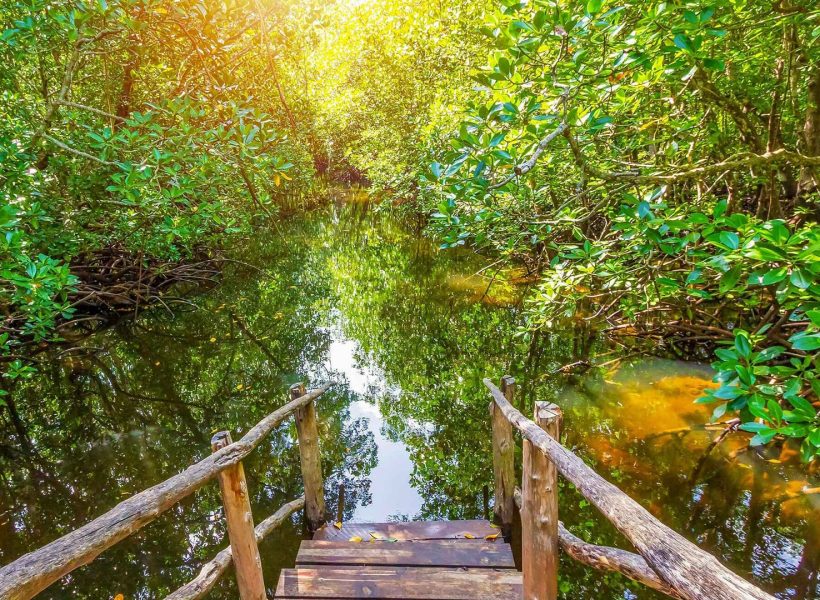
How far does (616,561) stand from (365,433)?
5430 millimetres

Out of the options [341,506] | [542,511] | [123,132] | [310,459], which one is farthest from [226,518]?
[123,132]

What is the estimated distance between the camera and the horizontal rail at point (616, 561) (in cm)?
144

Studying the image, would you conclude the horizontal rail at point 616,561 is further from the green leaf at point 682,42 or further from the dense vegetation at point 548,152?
the green leaf at point 682,42

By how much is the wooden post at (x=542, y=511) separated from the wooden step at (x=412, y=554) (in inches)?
44.4

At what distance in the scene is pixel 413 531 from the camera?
13.0 feet

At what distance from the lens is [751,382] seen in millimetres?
2070

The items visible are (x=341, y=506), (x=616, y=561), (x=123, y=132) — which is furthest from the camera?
(x=341, y=506)

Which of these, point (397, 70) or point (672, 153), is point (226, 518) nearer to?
point (672, 153)

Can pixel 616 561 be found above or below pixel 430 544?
above

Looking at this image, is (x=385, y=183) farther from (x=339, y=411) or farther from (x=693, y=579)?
(x=693, y=579)

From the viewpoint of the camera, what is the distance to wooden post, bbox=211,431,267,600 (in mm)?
2439

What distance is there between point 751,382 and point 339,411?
6231mm

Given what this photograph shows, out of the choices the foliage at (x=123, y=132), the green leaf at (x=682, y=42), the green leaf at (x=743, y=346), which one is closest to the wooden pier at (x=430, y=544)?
the green leaf at (x=743, y=346)

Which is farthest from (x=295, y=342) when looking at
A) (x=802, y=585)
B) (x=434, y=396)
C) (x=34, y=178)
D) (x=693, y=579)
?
(x=693, y=579)
